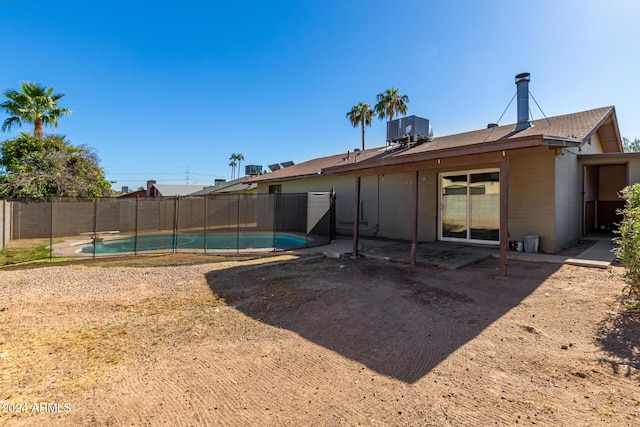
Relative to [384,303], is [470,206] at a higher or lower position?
higher

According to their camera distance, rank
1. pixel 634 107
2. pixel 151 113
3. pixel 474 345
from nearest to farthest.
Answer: pixel 474 345
pixel 634 107
pixel 151 113

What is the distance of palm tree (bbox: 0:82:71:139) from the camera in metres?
13.9

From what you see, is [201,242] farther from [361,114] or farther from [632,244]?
[361,114]

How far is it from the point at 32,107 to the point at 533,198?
68.3 feet

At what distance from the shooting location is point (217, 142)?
2527 centimetres

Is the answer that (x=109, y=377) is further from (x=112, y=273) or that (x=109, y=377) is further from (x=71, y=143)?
(x=71, y=143)

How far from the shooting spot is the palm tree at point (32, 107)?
547 inches

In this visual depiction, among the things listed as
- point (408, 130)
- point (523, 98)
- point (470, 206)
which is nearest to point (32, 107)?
point (408, 130)

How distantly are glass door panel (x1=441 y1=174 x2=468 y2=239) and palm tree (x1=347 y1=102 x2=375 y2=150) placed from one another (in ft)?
59.1

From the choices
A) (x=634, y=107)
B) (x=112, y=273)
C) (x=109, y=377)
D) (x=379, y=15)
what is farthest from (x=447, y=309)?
(x=634, y=107)

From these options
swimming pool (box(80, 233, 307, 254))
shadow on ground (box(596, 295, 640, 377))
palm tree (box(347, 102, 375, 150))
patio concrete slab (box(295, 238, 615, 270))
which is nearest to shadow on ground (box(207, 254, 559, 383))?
patio concrete slab (box(295, 238, 615, 270))

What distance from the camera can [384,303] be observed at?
4.40 meters

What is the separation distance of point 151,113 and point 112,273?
53.2 ft

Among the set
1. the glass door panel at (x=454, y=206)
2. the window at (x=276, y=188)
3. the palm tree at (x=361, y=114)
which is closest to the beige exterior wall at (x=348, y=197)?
the window at (x=276, y=188)
